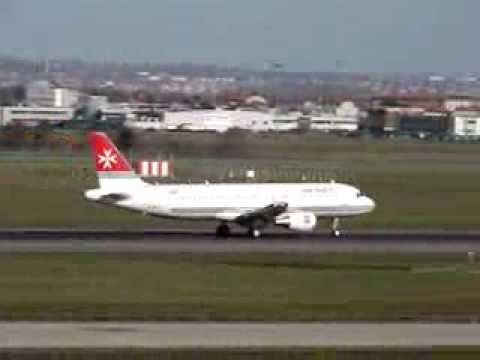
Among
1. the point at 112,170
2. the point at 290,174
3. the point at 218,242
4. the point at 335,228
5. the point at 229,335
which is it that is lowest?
the point at 290,174

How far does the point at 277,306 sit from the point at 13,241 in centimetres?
2492

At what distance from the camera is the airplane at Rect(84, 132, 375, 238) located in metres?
71.3

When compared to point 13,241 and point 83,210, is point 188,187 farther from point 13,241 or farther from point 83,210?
point 83,210

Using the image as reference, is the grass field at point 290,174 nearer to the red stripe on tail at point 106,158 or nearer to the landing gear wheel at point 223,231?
the red stripe on tail at point 106,158

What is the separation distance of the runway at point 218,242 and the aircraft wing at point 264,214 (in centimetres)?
82

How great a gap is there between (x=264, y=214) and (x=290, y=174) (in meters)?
41.0

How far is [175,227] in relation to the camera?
252 ft

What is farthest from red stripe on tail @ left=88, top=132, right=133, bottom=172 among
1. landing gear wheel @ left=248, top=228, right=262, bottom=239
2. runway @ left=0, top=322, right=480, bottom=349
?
runway @ left=0, top=322, right=480, bottom=349

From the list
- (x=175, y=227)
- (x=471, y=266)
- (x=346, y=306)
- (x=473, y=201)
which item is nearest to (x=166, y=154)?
(x=473, y=201)

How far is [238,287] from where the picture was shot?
47.0m

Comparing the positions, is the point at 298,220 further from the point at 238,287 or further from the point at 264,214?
the point at 238,287

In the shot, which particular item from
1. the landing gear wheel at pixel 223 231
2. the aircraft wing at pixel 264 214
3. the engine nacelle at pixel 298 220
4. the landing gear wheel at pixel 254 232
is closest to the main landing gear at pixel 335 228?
the engine nacelle at pixel 298 220

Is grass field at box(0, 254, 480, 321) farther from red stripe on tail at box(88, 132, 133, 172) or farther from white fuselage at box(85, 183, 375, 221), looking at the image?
red stripe on tail at box(88, 132, 133, 172)

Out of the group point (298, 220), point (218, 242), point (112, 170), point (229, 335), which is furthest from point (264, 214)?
point (229, 335)
